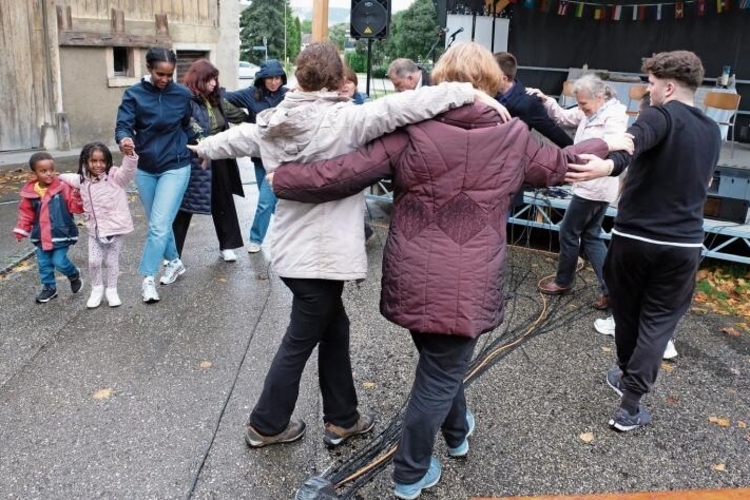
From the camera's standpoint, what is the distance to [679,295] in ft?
10.3

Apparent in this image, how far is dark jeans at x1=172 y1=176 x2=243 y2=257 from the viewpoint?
522 cm

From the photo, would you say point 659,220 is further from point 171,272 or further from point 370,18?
point 370,18

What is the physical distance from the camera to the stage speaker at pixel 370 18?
27.0 ft

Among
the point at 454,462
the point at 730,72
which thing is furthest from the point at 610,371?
the point at 730,72

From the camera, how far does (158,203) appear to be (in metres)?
4.63

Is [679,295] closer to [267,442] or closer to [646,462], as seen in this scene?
[646,462]

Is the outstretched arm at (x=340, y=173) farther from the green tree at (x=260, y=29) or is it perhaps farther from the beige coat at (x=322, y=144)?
the green tree at (x=260, y=29)

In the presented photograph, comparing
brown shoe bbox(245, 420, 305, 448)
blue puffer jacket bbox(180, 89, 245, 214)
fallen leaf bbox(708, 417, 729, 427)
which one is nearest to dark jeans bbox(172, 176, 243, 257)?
blue puffer jacket bbox(180, 89, 245, 214)

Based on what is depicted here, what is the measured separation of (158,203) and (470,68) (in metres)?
2.96

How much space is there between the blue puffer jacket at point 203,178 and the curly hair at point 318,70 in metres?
2.49

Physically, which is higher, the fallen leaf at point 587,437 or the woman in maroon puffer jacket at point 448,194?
the woman in maroon puffer jacket at point 448,194

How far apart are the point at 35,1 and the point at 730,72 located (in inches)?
421

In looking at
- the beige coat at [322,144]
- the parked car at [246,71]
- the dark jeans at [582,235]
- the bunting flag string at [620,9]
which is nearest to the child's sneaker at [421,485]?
the beige coat at [322,144]

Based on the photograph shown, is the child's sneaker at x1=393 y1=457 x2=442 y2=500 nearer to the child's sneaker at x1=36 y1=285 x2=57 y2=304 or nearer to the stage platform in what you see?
the child's sneaker at x1=36 y1=285 x2=57 y2=304
